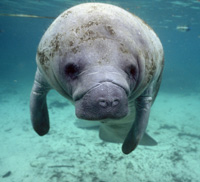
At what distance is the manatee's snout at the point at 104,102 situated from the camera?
148 centimetres

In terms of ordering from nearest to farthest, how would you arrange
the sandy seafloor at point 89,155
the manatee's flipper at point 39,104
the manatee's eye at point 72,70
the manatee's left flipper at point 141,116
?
the manatee's eye at point 72,70
the manatee's left flipper at point 141,116
the manatee's flipper at point 39,104
the sandy seafloor at point 89,155

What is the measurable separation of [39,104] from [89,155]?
3915 millimetres

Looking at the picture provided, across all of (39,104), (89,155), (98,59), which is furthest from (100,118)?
(89,155)

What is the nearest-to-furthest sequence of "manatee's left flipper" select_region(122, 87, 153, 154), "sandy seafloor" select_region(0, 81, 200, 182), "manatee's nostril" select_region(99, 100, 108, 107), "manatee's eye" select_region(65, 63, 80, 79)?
"manatee's nostril" select_region(99, 100, 108, 107), "manatee's eye" select_region(65, 63, 80, 79), "manatee's left flipper" select_region(122, 87, 153, 154), "sandy seafloor" select_region(0, 81, 200, 182)

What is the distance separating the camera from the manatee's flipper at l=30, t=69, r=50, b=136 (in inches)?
119

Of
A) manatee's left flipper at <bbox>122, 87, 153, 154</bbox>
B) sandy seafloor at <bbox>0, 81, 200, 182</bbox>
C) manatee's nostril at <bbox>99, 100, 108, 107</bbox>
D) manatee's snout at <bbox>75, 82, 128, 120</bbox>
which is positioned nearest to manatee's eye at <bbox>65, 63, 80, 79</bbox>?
manatee's snout at <bbox>75, 82, 128, 120</bbox>

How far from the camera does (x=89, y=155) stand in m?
6.61

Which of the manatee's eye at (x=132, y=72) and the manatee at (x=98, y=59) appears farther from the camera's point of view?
the manatee's eye at (x=132, y=72)

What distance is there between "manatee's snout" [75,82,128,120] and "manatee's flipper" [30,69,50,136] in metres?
1.55

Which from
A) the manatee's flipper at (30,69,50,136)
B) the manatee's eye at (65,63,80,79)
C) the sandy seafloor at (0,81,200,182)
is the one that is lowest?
the sandy seafloor at (0,81,200,182)

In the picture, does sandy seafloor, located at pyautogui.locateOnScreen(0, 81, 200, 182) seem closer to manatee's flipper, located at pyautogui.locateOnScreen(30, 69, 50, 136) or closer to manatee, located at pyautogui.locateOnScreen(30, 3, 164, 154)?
manatee's flipper, located at pyautogui.locateOnScreen(30, 69, 50, 136)

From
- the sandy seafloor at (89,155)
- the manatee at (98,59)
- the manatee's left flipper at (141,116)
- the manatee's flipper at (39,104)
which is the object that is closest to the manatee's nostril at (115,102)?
the manatee at (98,59)

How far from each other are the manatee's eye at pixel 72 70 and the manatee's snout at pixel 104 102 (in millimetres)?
229

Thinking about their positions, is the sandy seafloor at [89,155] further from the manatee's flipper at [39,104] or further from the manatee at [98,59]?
the manatee at [98,59]
